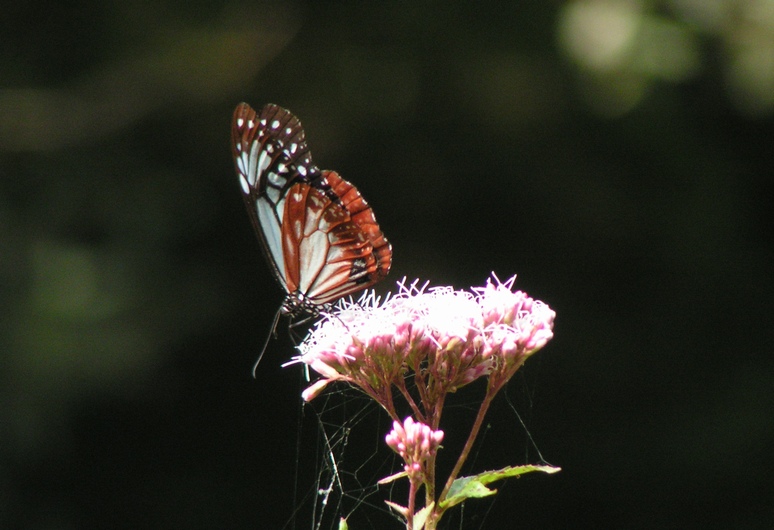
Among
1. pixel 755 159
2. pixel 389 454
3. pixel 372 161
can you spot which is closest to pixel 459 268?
pixel 372 161

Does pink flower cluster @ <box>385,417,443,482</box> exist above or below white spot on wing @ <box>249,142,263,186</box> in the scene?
below

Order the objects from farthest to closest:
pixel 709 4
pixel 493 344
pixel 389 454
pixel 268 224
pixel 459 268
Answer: pixel 459 268, pixel 389 454, pixel 709 4, pixel 268 224, pixel 493 344

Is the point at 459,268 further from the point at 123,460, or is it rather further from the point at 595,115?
the point at 123,460

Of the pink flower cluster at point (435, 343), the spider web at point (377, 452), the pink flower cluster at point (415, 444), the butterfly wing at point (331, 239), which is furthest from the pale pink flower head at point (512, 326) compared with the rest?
the spider web at point (377, 452)

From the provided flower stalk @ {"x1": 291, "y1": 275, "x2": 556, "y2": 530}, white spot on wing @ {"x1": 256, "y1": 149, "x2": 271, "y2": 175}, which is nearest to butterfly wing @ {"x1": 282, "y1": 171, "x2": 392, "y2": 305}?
white spot on wing @ {"x1": 256, "y1": 149, "x2": 271, "y2": 175}

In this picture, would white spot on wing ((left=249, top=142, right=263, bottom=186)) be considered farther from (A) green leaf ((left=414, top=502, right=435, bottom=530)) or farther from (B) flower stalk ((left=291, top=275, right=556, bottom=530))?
(A) green leaf ((left=414, top=502, right=435, bottom=530))

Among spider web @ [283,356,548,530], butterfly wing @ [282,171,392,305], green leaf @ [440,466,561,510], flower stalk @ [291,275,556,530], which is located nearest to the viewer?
green leaf @ [440,466,561,510]

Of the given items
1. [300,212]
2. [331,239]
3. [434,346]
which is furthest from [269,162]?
[434,346]
